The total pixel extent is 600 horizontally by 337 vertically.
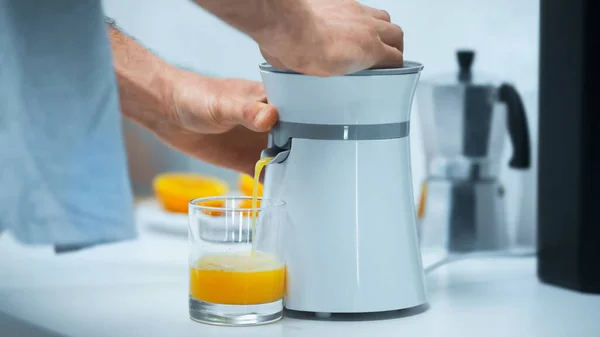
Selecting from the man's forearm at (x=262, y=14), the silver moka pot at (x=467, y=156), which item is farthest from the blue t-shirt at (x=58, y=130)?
the silver moka pot at (x=467, y=156)

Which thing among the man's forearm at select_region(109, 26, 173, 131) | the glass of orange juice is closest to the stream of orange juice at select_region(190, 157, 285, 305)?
the glass of orange juice

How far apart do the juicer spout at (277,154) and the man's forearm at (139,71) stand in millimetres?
223

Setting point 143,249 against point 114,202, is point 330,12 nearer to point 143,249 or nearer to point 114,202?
point 114,202

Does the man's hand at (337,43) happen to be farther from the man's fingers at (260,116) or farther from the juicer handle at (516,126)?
the juicer handle at (516,126)

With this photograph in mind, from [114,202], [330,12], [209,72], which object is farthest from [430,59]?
[114,202]

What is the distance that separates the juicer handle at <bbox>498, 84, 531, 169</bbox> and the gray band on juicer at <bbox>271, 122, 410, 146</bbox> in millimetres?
450

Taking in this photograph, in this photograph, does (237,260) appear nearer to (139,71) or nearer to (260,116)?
(260,116)

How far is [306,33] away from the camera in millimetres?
766

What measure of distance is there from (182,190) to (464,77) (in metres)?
0.45

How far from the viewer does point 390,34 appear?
2.66 feet

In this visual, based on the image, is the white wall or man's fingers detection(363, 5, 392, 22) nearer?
man's fingers detection(363, 5, 392, 22)

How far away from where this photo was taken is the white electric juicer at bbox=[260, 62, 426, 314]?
0.80 metres

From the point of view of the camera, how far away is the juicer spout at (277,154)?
2.71 ft

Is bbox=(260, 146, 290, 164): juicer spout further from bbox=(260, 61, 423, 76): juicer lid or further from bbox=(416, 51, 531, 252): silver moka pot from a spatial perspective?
bbox=(416, 51, 531, 252): silver moka pot
